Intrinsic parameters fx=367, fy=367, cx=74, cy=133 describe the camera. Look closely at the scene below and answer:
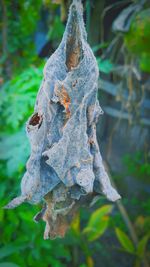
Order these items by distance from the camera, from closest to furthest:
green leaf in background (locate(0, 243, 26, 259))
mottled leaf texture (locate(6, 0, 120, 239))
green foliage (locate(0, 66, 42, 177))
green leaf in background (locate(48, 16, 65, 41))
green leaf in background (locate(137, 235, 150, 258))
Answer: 1. mottled leaf texture (locate(6, 0, 120, 239))
2. green leaf in background (locate(0, 243, 26, 259))
3. green foliage (locate(0, 66, 42, 177))
4. green leaf in background (locate(137, 235, 150, 258))
5. green leaf in background (locate(48, 16, 65, 41))

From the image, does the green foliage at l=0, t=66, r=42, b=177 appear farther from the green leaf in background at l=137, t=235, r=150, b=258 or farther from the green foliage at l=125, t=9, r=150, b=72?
the green leaf in background at l=137, t=235, r=150, b=258

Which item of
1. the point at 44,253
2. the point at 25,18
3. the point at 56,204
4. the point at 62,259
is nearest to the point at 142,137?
the point at 62,259

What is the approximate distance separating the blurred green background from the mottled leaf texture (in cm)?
52

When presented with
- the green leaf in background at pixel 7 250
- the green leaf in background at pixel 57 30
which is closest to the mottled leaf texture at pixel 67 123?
the green leaf in background at pixel 7 250

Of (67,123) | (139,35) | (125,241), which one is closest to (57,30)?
(139,35)

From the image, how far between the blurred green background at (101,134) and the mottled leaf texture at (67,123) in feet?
1.70

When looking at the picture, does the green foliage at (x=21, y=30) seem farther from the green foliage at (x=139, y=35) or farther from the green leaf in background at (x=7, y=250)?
the green leaf in background at (x=7, y=250)

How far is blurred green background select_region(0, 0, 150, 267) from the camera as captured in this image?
1.85 m

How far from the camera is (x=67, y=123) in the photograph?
87 centimetres

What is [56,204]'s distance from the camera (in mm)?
993

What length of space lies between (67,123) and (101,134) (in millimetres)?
2156

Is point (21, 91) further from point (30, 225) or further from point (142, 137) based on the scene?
point (142, 137)

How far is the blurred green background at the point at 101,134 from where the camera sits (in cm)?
185

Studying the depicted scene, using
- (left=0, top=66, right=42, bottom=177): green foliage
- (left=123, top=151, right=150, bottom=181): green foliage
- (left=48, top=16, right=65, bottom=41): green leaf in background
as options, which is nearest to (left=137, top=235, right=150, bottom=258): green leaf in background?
(left=123, top=151, right=150, bottom=181): green foliage
